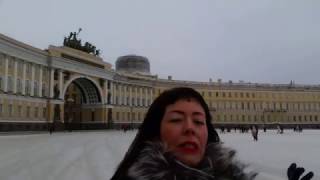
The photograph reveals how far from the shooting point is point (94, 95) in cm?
7525

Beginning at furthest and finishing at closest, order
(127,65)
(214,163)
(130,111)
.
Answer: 1. (127,65)
2. (130,111)
3. (214,163)

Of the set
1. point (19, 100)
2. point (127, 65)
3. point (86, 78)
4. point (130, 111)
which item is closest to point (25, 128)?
point (19, 100)

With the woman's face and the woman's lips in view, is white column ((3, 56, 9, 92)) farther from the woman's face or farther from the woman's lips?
the woman's lips

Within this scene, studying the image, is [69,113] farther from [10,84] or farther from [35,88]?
[10,84]

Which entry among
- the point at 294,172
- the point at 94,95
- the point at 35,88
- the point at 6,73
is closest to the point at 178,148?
the point at 294,172

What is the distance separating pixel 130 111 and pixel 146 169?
8520 centimetres

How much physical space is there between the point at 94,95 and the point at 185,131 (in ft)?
244

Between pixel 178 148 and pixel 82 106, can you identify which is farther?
pixel 82 106

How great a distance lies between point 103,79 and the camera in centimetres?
7550

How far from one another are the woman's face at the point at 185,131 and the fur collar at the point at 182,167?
0.14 ft

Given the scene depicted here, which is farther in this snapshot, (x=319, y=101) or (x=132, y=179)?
(x=319, y=101)

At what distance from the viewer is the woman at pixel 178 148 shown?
1668mm

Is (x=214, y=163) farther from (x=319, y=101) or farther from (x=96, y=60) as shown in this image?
(x=319, y=101)

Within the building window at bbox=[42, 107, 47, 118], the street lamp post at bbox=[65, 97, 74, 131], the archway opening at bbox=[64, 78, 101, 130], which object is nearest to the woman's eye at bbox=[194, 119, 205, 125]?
the building window at bbox=[42, 107, 47, 118]
